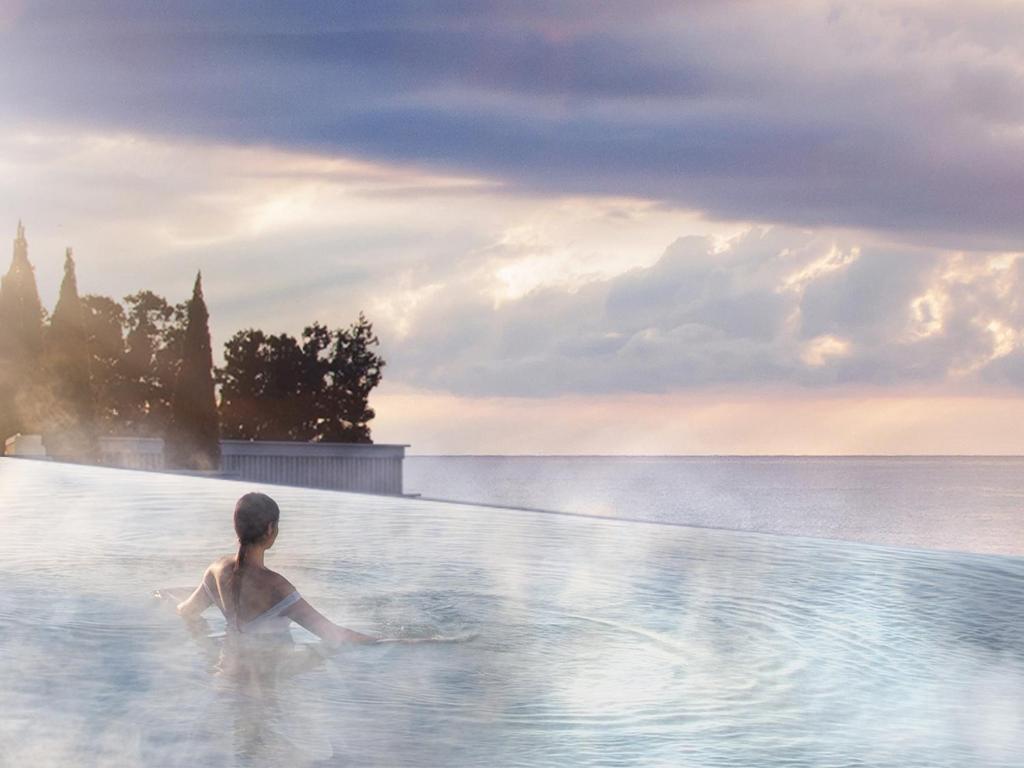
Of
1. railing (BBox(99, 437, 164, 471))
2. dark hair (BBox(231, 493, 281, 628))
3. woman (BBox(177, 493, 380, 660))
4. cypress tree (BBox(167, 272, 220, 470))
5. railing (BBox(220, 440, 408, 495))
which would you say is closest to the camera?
dark hair (BBox(231, 493, 281, 628))

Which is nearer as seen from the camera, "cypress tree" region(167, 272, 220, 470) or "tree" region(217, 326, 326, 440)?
"cypress tree" region(167, 272, 220, 470)

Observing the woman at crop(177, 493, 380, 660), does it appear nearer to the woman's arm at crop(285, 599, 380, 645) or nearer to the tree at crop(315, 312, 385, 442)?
the woman's arm at crop(285, 599, 380, 645)

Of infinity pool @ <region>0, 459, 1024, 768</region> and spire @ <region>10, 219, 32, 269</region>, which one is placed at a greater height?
spire @ <region>10, 219, 32, 269</region>

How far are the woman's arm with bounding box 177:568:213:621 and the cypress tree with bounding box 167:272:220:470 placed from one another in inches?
1387

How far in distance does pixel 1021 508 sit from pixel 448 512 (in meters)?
105

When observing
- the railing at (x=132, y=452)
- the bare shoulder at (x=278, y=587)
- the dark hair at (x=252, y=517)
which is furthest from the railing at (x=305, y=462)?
the dark hair at (x=252, y=517)

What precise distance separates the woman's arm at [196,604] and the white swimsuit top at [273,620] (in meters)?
0.49

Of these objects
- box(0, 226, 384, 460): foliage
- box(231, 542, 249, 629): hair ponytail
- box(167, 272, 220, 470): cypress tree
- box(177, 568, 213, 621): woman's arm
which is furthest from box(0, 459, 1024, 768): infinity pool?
box(0, 226, 384, 460): foliage

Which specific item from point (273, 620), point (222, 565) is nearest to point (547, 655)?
point (273, 620)

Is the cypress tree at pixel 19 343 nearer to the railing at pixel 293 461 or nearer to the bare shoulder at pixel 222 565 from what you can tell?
the railing at pixel 293 461

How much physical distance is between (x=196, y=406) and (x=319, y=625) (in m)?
37.6

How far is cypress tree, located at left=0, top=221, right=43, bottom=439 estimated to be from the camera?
125 ft

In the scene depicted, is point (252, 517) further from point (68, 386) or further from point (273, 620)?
point (68, 386)

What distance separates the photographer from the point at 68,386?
39156mm
